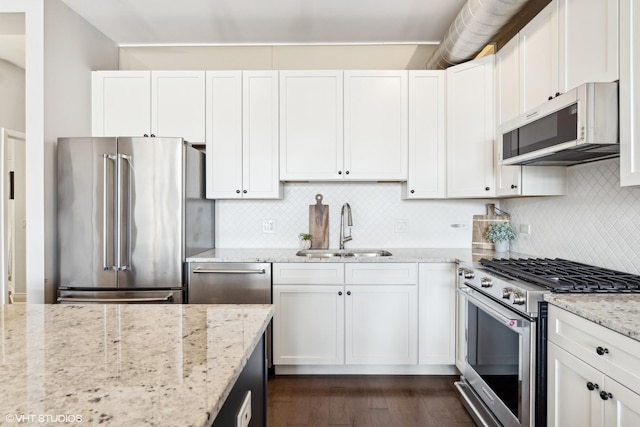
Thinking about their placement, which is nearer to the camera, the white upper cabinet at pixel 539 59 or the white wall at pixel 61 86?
the white upper cabinet at pixel 539 59

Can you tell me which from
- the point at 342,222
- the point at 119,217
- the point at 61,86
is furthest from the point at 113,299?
the point at 342,222

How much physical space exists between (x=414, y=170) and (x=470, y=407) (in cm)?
171

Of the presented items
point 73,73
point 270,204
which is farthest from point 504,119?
point 73,73

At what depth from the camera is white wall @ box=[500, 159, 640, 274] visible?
6.25 feet

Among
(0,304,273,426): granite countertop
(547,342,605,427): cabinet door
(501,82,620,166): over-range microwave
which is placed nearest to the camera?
(0,304,273,426): granite countertop

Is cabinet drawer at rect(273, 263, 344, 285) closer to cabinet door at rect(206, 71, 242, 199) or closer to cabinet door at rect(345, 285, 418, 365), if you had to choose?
cabinet door at rect(345, 285, 418, 365)

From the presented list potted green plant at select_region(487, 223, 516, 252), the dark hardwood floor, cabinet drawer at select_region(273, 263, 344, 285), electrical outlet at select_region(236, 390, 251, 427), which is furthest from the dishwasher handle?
potted green plant at select_region(487, 223, 516, 252)

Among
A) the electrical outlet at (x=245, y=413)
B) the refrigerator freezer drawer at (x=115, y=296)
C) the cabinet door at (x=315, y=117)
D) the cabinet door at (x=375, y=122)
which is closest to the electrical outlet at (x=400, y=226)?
the cabinet door at (x=375, y=122)

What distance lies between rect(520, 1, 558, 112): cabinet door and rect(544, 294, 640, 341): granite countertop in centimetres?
113

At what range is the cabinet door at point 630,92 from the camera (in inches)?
57.4

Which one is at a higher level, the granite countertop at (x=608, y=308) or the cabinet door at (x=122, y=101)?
the cabinet door at (x=122, y=101)

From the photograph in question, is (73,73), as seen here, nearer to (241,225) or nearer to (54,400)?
(241,225)

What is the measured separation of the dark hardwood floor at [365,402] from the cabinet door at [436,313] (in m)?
0.21

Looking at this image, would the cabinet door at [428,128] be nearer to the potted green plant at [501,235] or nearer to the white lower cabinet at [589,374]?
the potted green plant at [501,235]
